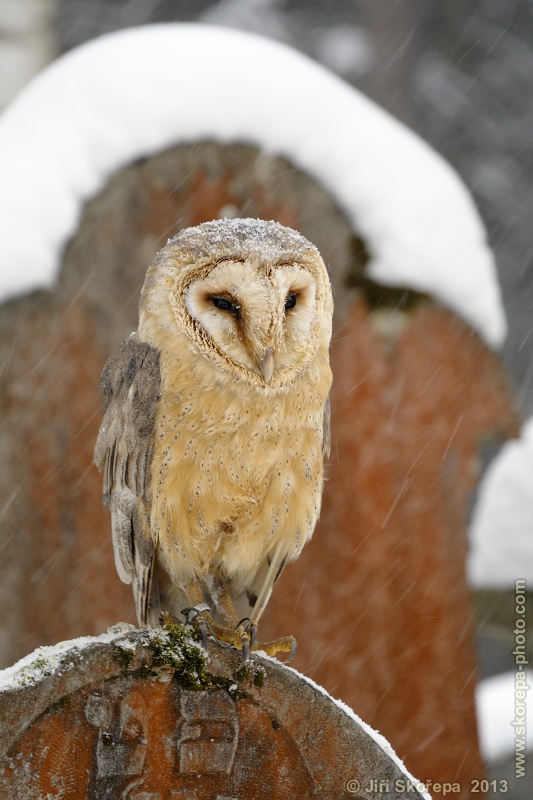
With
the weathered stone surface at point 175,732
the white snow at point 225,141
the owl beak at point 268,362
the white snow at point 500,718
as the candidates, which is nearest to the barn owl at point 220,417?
the owl beak at point 268,362

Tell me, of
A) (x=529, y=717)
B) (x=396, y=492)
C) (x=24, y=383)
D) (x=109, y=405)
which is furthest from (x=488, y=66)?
(x=109, y=405)

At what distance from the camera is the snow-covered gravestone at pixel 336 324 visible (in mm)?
3307

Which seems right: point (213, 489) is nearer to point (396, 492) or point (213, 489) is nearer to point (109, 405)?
point (109, 405)

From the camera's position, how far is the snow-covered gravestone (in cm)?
331

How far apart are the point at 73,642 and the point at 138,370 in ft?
2.41

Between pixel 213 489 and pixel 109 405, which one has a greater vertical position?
pixel 109 405

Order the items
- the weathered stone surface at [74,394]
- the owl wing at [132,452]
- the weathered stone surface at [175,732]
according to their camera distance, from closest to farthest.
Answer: the weathered stone surface at [175,732], the owl wing at [132,452], the weathered stone surface at [74,394]

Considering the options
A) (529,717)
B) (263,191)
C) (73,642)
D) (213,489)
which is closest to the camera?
(73,642)

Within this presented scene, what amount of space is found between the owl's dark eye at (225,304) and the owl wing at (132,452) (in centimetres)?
27

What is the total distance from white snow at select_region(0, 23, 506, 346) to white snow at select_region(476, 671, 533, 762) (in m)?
3.09

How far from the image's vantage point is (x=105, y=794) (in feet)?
5.43

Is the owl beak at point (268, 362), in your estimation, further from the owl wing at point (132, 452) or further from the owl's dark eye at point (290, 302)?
the owl wing at point (132, 452)

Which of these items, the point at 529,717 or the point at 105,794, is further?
the point at 529,717

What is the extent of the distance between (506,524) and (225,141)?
3.77 metres
